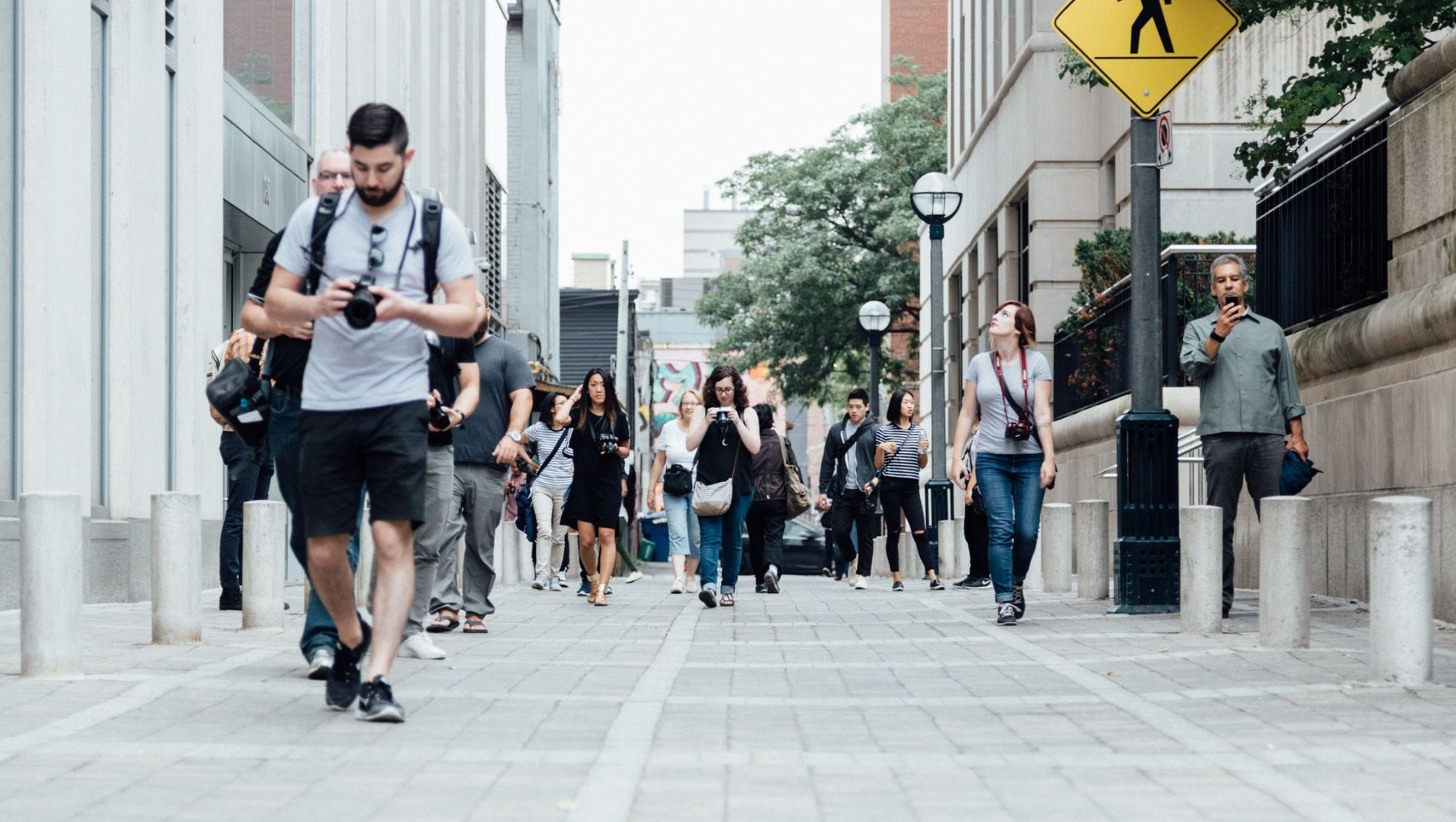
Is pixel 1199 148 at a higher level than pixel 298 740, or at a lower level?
higher

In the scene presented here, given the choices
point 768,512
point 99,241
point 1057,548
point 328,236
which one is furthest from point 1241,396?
point 99,241

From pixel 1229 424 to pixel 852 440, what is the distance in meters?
7.52

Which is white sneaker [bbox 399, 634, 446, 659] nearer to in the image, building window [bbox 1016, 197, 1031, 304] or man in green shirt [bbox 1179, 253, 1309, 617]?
man in green shirt [bbox 1179, 253, 1309, 617]

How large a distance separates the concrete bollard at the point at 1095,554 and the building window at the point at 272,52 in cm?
891

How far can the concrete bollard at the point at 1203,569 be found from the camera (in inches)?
373

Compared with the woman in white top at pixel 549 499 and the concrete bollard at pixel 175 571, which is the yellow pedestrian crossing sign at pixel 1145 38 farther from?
the woman in white top at pixel 549 499

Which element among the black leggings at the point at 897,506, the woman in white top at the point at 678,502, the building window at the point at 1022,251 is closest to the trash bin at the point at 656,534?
the building window at the point at 1022,251

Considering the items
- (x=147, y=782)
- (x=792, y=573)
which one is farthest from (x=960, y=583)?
(x=792, y=573)

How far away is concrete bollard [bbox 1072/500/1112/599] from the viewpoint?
13117mm

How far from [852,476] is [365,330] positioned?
1164cm

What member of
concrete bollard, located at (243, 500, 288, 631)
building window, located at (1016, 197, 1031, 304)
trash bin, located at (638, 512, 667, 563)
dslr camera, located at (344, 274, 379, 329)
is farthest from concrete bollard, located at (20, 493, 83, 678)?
trash bin, located at (638, 512, 667, 563)

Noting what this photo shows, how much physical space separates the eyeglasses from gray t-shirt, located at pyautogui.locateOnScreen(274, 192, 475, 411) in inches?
0.5

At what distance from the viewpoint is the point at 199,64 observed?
52.4ft

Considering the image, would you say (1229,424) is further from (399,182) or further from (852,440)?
(852,440)
